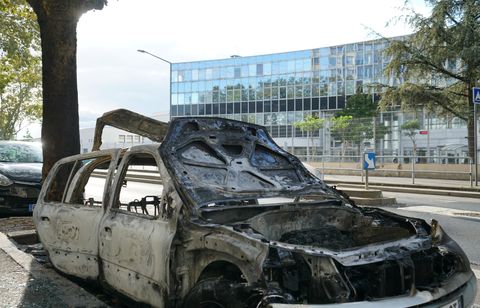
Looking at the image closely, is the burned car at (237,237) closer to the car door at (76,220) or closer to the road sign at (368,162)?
the car door at (76,220)

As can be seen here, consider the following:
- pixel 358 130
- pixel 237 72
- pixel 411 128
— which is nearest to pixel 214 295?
pixel 411 128

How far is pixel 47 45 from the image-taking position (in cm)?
743

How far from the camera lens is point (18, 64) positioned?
21.5 meters

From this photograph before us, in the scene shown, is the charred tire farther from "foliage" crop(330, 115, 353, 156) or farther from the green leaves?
"foliage" crop(330, 115, 353, 156)

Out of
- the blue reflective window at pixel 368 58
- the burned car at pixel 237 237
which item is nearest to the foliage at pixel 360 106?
the blue reflective window at pixel 368 58

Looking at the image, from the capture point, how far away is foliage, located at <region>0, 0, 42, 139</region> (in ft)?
57.2

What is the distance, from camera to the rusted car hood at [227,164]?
12.3ft

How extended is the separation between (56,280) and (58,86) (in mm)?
3657

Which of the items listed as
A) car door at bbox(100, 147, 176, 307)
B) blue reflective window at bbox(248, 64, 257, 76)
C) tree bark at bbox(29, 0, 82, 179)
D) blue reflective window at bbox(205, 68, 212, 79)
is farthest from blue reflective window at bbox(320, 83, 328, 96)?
car door at bbox(100, 147, 176, 307)

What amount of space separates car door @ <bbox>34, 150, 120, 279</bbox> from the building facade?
107 ft

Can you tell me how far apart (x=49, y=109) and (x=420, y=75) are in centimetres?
2160

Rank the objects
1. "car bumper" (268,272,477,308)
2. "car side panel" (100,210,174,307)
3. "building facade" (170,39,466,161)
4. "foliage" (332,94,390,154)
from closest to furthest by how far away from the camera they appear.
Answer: "car bumper" (268,272,477,308)
"car side panel" (100,210,174,307)
"foliage" (332,94,390,154)
"building facade" (170,39,466,161)

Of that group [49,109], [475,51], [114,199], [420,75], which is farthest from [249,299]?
[420,75]

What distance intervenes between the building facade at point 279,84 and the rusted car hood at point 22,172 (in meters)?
29.1
